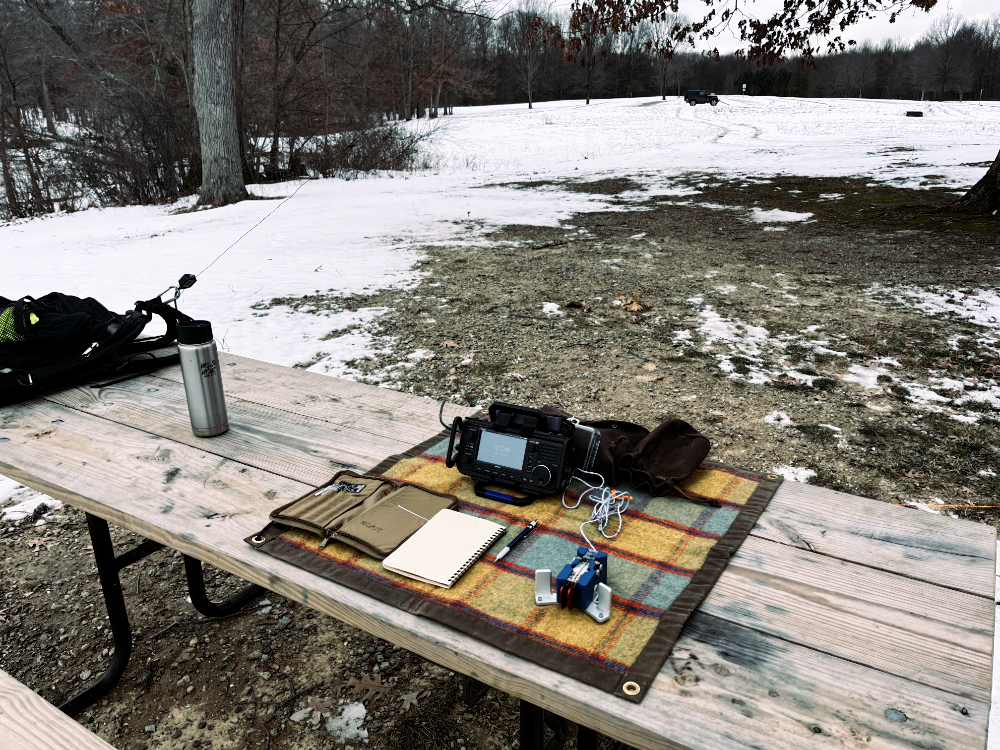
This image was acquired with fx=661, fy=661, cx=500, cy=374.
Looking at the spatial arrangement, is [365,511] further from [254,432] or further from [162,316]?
[162,316]

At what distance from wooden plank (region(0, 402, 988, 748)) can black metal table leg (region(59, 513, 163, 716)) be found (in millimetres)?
393

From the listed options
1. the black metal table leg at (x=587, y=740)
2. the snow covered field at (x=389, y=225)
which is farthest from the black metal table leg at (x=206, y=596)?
the black metal table leg at (x=587, y=740)

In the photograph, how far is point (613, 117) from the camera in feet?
106

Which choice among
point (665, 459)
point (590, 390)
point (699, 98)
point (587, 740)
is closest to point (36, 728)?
point (587, 740)

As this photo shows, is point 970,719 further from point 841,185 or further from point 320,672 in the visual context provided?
point 841,185

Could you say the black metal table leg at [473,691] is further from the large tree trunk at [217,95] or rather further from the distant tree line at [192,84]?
the large tree trunk at [217,95]

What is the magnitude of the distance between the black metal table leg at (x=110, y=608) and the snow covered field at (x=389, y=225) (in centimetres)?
135

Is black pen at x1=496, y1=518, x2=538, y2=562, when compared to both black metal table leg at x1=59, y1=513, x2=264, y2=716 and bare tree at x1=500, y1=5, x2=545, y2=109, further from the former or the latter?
bare tree at x1=500, y1=5, x2=545, y2=109

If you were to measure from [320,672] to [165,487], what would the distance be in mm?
1014

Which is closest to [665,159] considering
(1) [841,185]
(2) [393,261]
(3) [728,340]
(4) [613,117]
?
(1) [841,185]

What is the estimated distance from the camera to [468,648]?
119 centimetres

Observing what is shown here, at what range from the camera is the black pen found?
1.43 metres

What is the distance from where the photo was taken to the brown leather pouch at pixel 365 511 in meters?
1.50

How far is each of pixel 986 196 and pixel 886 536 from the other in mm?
9286
